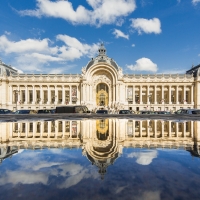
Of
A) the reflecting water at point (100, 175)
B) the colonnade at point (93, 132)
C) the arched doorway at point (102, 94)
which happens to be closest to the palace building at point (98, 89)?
the arched doorway at point (102, 94)

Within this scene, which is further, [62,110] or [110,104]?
[110,104]

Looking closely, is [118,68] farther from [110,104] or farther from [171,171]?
[171,171]

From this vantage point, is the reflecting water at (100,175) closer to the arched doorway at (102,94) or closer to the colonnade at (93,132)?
the colonnade at (93,132)

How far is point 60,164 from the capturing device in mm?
5535

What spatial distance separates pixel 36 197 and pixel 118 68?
229ft

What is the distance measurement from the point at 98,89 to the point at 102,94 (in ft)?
9.07

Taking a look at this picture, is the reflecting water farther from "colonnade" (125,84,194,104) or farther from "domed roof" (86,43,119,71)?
"colonnade" (125,84,194,104)

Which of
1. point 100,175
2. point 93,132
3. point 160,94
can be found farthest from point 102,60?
point 100,175

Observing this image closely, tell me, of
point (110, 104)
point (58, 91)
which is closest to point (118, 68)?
point (110, 104)

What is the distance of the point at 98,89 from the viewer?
75.2 meters

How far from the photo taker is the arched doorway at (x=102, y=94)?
74875 mm

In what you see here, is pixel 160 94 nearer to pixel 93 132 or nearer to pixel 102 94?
pixel 102 94

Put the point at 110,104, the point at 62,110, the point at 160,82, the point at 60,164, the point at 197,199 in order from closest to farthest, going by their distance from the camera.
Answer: the point at 197,199, the point at 60,164, the point at 62,110, the point at 110,104, the point at 160,82

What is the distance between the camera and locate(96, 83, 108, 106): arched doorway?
74.9m
